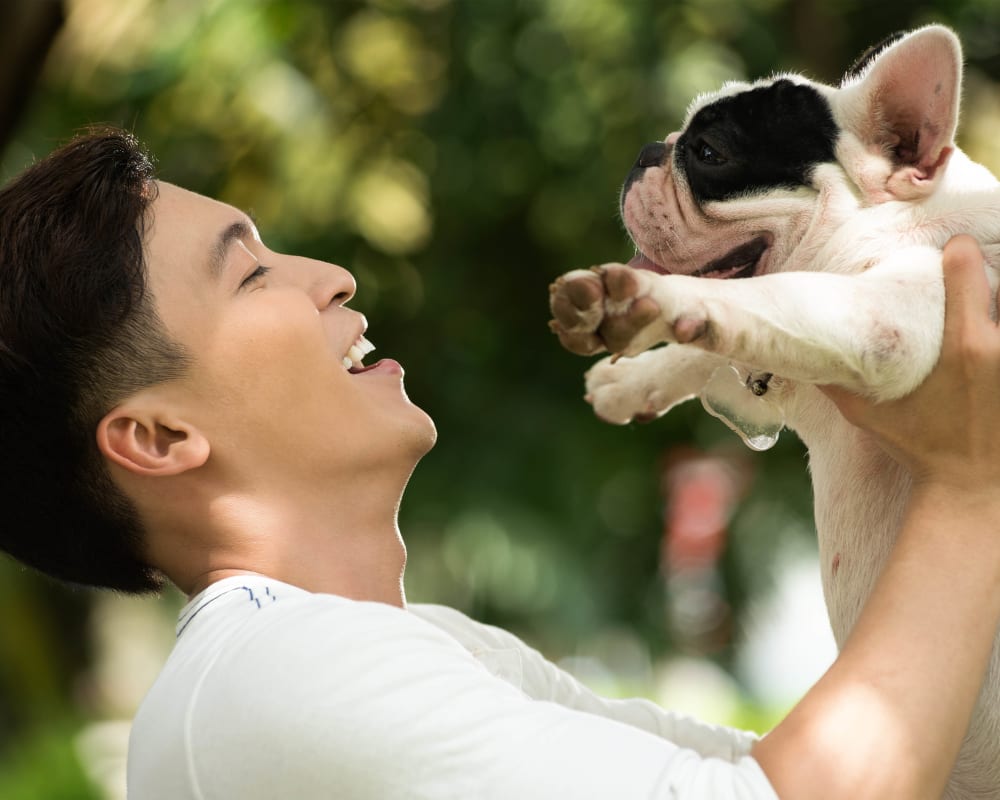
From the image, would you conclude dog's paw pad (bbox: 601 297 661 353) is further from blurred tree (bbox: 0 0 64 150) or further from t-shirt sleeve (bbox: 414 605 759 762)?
blurred tree (bbox: 0 0 64 150)

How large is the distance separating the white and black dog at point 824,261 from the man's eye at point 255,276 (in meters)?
0.53

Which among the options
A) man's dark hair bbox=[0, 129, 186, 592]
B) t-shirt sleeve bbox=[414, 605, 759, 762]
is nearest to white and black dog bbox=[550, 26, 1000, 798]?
t-shirt sleeve bbox=[414, 605, 759, 762]

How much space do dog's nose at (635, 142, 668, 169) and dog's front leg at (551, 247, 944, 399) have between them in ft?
1.62

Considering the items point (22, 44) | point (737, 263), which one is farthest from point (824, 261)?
point (22, 44)

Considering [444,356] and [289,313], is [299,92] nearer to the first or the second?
[444,356]

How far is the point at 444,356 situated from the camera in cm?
529

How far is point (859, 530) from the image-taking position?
1.71 m

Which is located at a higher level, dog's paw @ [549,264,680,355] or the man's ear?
dog's paw @ [549,264,680,355]

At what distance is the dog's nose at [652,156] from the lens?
6.47ft

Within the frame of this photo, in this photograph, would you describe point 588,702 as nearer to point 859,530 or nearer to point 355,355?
point 859,530

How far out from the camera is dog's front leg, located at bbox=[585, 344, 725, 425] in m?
2.06

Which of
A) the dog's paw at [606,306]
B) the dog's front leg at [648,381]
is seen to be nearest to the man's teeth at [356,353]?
the dog's front leg at [648,381]

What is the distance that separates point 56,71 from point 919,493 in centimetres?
438

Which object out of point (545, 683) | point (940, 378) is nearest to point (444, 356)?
point (545, 683)
